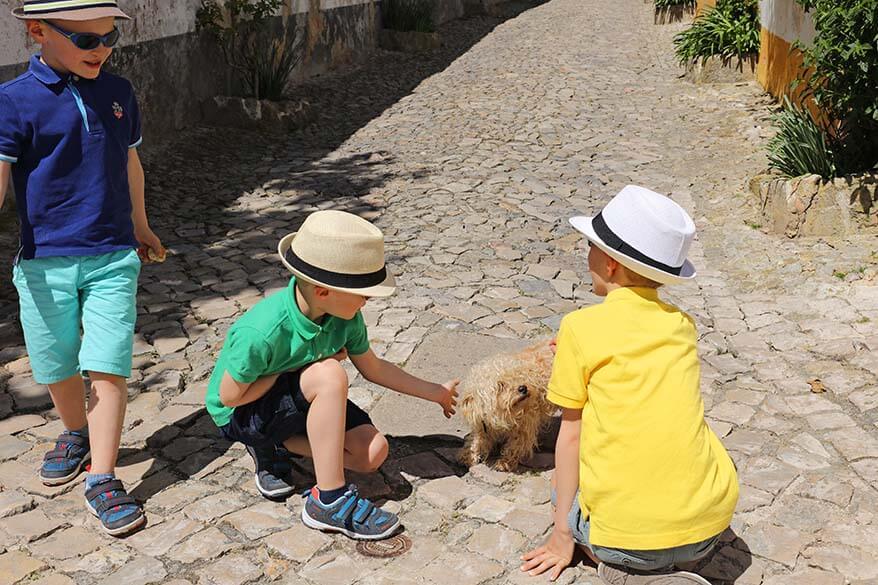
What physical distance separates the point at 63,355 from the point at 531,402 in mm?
1768

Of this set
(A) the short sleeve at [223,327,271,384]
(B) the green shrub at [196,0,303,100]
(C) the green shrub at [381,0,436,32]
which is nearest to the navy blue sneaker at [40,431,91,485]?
(A) the short sleeve at [223,327,271,384]

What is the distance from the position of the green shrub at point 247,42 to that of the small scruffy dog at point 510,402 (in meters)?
7.69

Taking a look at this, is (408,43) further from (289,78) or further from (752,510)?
(752,510)

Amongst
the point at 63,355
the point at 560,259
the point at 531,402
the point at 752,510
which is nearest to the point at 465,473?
the point at 531,402

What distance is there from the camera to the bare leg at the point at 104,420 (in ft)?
11.2

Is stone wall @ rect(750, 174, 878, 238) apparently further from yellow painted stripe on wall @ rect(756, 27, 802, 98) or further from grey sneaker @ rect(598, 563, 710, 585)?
grey sneaker @ rect(598, 563, 710, 585)

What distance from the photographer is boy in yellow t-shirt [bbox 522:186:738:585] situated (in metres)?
2.71

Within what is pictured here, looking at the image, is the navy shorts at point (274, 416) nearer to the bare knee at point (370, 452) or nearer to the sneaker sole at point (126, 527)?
the bare knee at point (370, 452)

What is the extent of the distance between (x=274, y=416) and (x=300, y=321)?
0.37 m

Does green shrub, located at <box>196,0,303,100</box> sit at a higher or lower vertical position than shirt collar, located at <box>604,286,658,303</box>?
higher

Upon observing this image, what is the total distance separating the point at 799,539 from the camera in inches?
129

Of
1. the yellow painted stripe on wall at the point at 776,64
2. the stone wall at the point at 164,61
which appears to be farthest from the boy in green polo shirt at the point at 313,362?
the yellow painted stripe on wall at the point at 776,64

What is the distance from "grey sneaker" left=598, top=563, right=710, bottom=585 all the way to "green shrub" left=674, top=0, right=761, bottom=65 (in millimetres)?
10341

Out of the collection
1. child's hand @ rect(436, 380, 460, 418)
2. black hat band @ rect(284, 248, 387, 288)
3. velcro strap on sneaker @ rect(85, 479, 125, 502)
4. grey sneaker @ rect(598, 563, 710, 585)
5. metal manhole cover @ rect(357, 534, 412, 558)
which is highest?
black hat band @ rect(284, 248, 387, 288)
